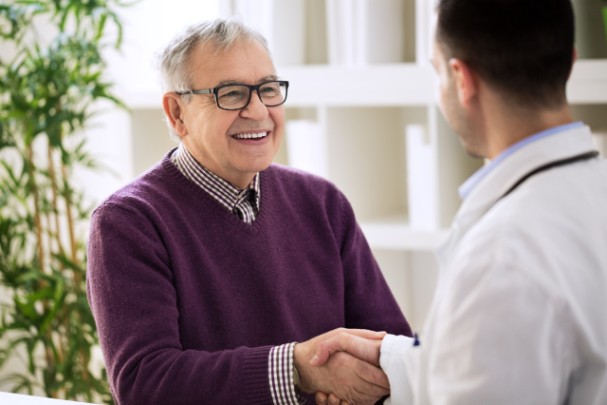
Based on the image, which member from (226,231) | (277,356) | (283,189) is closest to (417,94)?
(283,189)

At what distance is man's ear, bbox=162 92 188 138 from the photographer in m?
2.00

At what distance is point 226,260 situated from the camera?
1932 mm

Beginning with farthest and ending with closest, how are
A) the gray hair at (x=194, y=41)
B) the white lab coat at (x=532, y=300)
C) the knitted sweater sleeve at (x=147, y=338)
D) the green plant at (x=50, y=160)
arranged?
the green plant at (x=50, y=160) < the gray hair at (x=194, y=41) < the knitted sweater sleeve at (x=147, y=338) < the white lab coat at (x=532, y=300)

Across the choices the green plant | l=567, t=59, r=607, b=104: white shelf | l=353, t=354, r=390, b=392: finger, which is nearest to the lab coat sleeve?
l=353, t=354, r=390, b=392: finger

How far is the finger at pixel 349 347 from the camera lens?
1.75 metres

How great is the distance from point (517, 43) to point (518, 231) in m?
0.25

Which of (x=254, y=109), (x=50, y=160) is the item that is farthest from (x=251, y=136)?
(x=50, y=160)

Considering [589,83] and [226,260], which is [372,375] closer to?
[226,260]

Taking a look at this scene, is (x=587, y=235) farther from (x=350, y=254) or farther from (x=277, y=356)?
(x=350, y=254)

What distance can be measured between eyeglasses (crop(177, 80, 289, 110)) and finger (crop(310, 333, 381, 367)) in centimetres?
51

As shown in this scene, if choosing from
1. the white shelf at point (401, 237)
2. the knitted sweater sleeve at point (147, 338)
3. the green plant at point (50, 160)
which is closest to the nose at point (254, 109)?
the knitted sweater sleeve at point (147, 338)

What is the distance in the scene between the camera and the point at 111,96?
2938 mm

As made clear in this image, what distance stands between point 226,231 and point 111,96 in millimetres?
1140

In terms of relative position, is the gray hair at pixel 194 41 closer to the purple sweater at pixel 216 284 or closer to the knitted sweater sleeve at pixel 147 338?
the purple sweater at pixel 216 284
